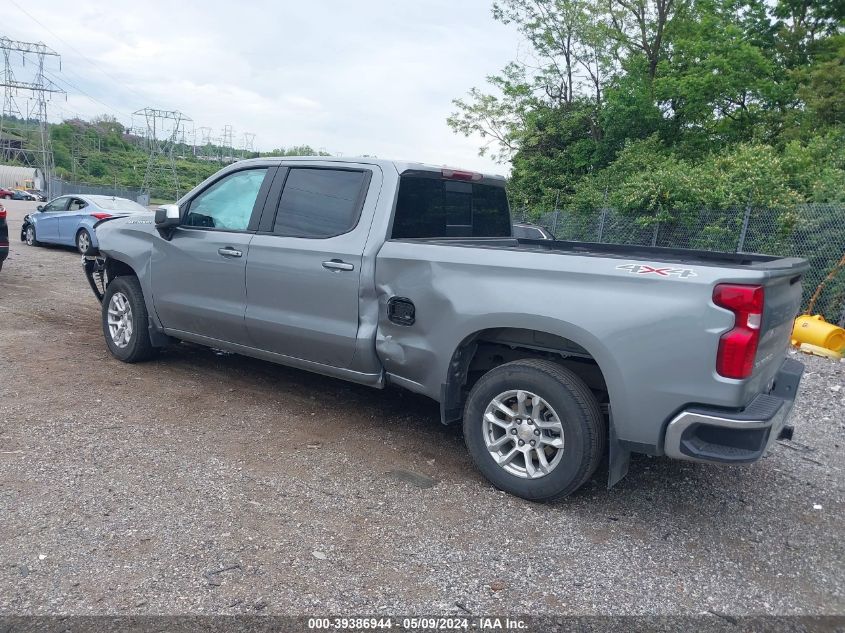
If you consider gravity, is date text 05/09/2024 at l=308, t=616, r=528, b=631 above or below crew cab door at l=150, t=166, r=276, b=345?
below

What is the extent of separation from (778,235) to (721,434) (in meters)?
9.91

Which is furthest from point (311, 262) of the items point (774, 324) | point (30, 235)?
point (30, 235)

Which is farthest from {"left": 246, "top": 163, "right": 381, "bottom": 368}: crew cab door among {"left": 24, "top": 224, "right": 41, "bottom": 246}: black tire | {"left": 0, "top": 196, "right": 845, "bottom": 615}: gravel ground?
{"left": 24, "top": 224, "right": 41, "bottom": 246}: black tire

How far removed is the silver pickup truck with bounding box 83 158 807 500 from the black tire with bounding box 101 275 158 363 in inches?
0.8

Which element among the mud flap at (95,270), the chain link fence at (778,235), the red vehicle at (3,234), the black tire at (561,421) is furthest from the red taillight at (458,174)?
the red vehicle at (3,234)

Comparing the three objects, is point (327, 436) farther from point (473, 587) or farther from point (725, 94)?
point (725, 94)

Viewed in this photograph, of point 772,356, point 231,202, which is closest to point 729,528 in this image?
point 772,356

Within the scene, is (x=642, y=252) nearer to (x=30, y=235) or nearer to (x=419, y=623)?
(x=419, y=623)

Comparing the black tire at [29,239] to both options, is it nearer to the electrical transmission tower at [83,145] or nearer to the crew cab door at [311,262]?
the crew cab door at [311,262]

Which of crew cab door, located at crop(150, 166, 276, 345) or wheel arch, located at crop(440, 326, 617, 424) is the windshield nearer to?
crew cab door, located at crop(150, 166, 276, 345)

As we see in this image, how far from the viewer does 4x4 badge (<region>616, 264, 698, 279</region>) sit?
3.18m

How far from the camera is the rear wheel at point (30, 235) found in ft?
53.2

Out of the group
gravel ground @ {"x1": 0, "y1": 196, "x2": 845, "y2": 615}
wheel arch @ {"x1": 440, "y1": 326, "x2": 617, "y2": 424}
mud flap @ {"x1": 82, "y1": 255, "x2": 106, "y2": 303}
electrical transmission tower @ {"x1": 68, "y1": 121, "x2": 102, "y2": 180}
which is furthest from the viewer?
electrical transmission tower @ {"x1": 68, "y1": 121, "x2": 102, "y2": 180}

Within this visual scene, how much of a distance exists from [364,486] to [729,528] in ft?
6.92
